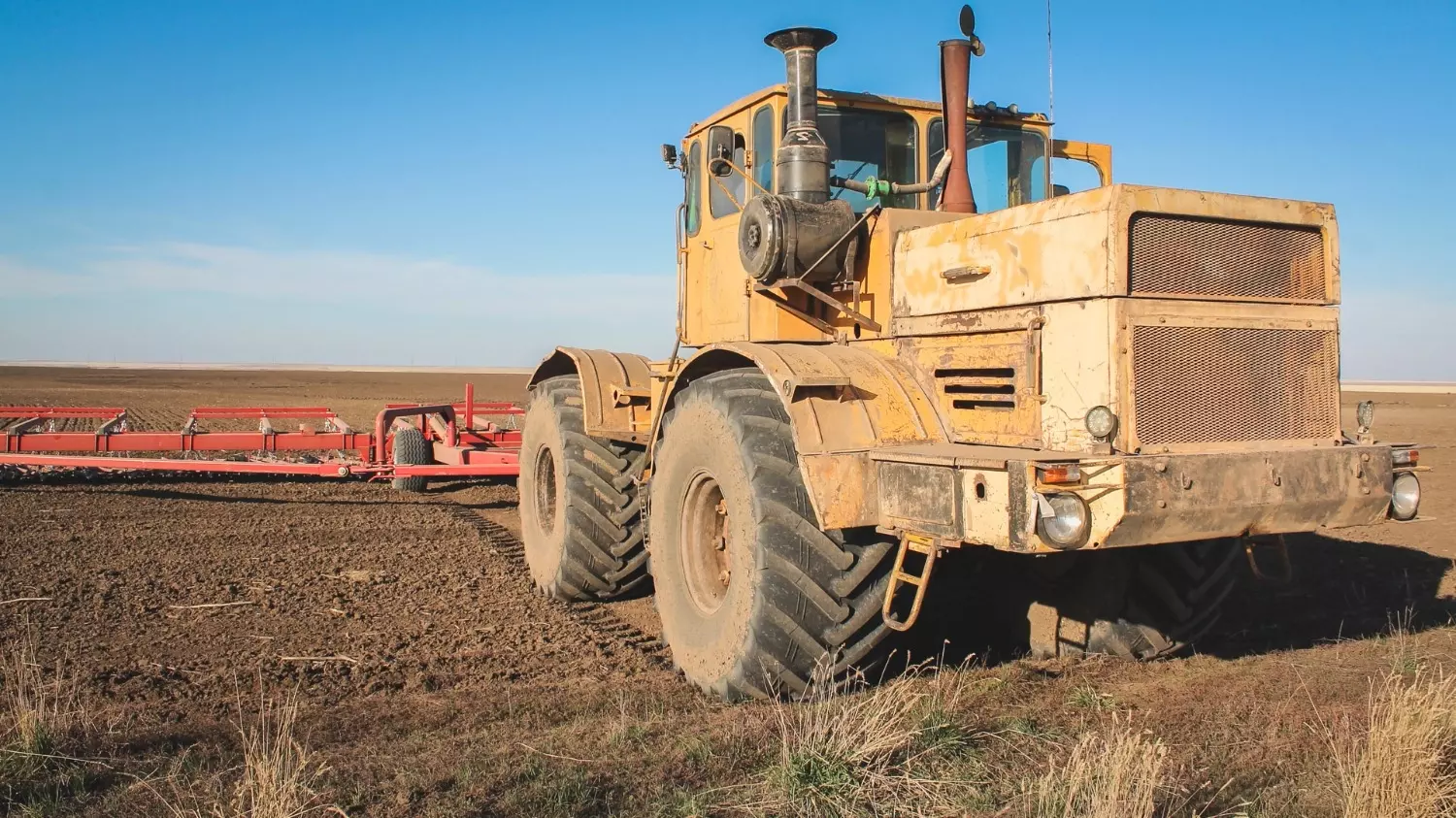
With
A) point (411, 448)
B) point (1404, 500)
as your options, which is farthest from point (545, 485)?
point (1404, 500)

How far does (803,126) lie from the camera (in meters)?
5.68

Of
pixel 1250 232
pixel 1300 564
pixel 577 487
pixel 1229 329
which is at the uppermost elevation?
pixel 1250 232

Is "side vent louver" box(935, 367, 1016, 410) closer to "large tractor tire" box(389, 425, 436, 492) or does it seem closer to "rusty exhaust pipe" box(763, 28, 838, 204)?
"rusty exhaust pipe" box(763, 28, 838, 204)

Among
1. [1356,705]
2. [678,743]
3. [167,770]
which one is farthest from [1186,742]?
[167,770]

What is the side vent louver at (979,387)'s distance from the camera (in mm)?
4762

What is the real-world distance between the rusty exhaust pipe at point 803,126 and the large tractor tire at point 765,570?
988mm

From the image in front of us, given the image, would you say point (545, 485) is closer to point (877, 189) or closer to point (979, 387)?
point (877, 189)

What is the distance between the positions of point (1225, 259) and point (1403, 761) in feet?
6.61

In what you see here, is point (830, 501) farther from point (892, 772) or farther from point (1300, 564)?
point (1300, 564)

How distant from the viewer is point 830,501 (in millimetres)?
4637

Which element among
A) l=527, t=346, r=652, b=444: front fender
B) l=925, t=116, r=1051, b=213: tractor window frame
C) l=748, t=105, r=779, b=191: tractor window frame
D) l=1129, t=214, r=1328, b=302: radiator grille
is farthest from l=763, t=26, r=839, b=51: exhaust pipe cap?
l=527, t=346, r=652, b=444: front fender

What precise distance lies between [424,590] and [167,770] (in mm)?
3732

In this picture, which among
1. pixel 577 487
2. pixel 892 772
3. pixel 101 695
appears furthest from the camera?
pixel 577 487

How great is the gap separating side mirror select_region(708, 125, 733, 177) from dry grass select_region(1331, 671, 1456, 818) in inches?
153
